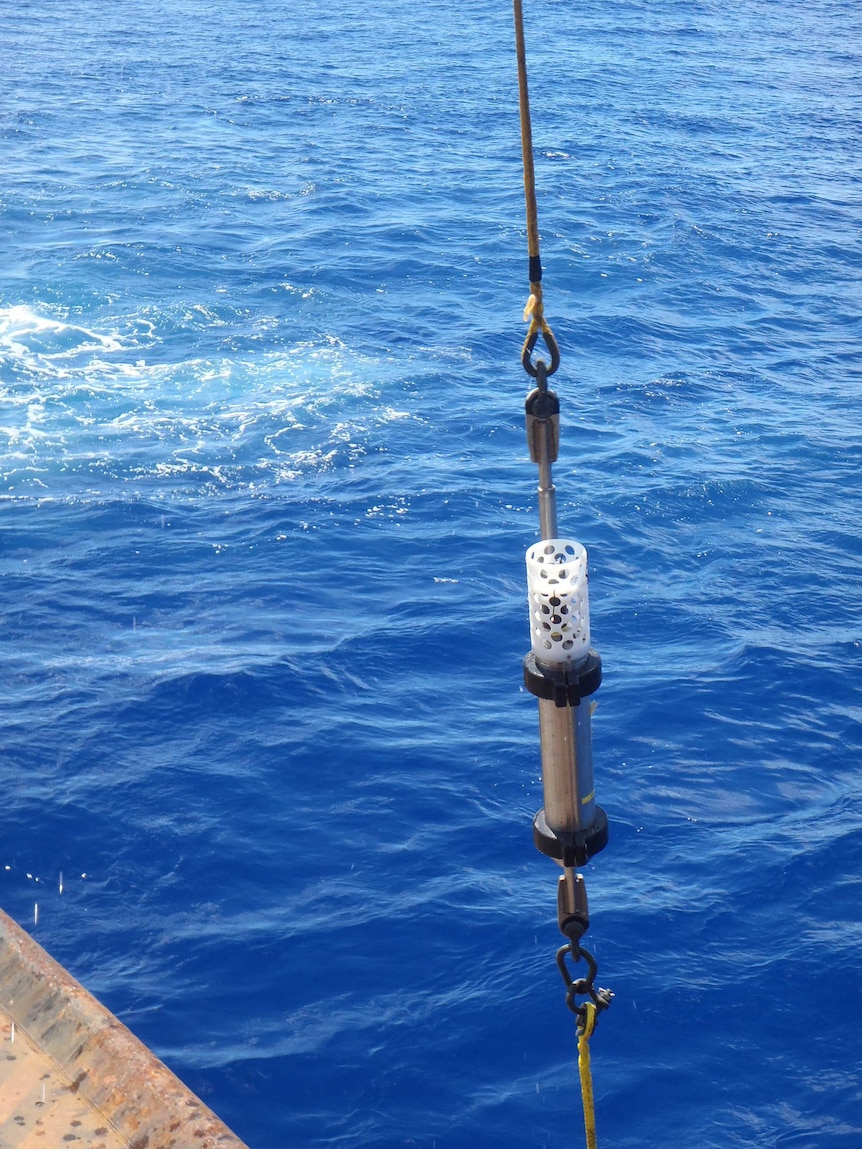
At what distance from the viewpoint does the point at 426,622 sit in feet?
71.9

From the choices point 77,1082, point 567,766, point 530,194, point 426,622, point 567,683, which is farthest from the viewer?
point 426,622

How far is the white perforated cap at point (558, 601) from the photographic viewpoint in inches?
261

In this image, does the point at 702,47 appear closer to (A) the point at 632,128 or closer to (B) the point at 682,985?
(A) the point at 632,128

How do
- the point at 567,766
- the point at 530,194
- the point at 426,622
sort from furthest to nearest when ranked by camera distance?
the point at 426,622, the point at 567,766, the point at 530,194

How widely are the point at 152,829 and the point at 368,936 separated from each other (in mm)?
3464

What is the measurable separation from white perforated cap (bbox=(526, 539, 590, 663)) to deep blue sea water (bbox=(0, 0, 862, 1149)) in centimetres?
865

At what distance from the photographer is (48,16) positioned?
220 ft

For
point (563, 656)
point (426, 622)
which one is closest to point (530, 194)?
point (563, 656)

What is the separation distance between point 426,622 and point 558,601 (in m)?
15.3

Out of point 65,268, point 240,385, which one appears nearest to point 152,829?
point 240,385

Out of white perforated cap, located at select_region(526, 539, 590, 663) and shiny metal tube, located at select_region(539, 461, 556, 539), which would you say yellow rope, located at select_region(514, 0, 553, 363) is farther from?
white perforated cap, located at select_region(526, 539, 590, 663)

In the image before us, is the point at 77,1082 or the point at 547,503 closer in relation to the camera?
the point at 547,503

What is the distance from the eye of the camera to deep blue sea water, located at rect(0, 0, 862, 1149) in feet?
48.6

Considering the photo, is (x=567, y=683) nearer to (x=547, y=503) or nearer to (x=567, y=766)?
(x=567, y=766)
